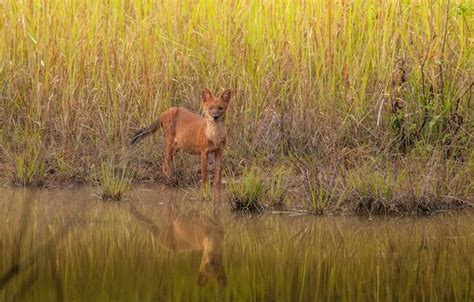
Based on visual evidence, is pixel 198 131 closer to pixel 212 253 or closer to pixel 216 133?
pixel 216 133

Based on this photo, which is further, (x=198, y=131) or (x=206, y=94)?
(x=198, y=131)

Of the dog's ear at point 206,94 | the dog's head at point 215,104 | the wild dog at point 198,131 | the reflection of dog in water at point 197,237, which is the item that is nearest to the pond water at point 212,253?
the reflection of dog in water at point 197,237

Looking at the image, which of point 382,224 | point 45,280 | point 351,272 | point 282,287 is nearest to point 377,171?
point 382,224

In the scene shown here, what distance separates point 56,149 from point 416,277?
13.3 ft

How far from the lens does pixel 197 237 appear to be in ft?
20.4

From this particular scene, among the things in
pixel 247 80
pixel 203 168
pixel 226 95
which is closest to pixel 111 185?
pixel 203 168

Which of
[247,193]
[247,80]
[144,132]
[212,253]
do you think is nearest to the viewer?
[212,253]

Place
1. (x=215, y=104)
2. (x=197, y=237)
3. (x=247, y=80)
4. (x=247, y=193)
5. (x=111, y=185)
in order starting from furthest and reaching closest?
(x=247, y=80), (x=215, y=104), (x=111, y=185), (x=247, y=193), (x=197, y=237)

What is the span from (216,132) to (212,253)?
2.51 meters

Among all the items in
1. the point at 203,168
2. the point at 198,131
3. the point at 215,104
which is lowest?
the point at 203,168

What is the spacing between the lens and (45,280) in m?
4.93

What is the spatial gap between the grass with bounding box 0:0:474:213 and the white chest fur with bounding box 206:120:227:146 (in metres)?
0.32

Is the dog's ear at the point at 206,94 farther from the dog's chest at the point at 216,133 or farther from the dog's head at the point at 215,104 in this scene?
the dog's chest at the point at 216,133

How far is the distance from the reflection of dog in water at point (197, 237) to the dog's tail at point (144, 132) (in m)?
1.27
